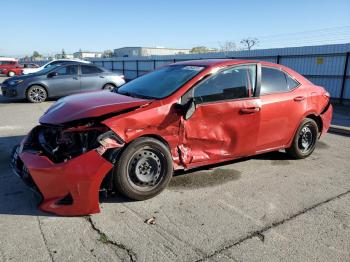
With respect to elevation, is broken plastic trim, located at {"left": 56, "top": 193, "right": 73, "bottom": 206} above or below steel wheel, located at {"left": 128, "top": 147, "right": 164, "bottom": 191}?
below

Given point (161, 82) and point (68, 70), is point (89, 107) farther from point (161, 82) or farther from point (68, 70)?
point (68, 70)

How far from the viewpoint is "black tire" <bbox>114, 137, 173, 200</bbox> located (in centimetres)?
371

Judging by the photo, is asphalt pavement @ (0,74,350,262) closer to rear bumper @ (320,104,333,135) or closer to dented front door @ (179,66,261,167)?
dented front door @ (179,66,261,167)

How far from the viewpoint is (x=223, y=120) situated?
14.8 feet

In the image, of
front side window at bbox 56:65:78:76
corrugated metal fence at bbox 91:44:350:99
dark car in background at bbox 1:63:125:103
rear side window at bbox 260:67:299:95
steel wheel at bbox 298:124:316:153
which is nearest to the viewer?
rear side window at bbox 260:67:299:95

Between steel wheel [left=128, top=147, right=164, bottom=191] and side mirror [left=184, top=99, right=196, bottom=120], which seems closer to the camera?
steel wheel [left=128, top=147, right=164, bottom=191]

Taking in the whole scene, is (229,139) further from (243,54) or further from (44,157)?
(243,54)

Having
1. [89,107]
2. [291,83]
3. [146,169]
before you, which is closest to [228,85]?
[291,83]

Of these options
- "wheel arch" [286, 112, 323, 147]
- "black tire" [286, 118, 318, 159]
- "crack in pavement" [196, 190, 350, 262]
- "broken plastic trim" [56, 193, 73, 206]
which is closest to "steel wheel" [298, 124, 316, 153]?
"black tire" [286, 118, 318, 159]

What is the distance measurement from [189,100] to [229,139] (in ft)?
2.91

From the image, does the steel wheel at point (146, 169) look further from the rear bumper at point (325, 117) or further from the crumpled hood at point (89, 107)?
the rear bumper at point (325, 117)

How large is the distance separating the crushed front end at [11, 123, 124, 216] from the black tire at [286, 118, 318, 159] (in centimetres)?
323

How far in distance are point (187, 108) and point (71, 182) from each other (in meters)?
1.58

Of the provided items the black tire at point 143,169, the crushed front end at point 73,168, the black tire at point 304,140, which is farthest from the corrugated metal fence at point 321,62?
the crushed front end at point 73,168
